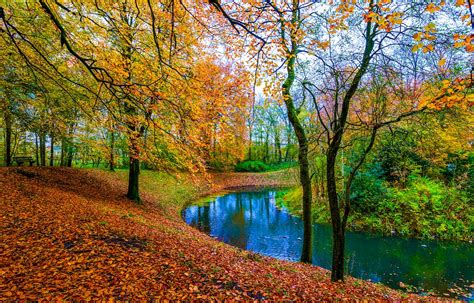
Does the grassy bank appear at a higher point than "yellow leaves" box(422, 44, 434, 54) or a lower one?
lower

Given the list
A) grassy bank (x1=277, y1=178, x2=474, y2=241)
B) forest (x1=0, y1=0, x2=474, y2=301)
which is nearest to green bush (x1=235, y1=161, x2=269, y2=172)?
forest (x1=0, y1=0, x2=474, y2=301)

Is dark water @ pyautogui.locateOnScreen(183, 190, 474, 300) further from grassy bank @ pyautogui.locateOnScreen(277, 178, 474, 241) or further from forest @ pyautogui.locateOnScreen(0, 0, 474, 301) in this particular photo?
grassy bank @ pyautogui.locateOnScreen(277, 178, 474, 241)

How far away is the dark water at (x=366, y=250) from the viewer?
24.4ft

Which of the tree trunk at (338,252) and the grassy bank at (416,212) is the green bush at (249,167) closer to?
the grassy bank at (416,212)

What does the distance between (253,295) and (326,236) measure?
811 cm

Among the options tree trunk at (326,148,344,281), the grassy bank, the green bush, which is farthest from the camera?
the green bush

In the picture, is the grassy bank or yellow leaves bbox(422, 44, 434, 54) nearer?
yellow leaves bbox(422, 44, 434, 54)

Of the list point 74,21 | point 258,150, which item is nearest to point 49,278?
point 74,21

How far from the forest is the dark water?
77 millimetres

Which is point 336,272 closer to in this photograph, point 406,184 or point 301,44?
point 301,44

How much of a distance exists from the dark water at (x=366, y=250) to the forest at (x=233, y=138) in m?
0.08

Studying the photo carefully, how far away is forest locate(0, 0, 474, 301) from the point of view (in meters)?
3.77

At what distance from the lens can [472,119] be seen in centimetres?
466

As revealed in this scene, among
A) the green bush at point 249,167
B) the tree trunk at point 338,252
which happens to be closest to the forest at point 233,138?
the tree trunk at point 338,252
